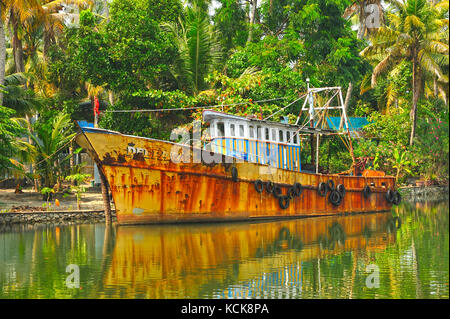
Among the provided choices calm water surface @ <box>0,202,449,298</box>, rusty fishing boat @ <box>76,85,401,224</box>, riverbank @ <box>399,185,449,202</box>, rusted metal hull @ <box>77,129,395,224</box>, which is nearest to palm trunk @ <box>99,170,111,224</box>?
calm water surface @ <box>0,202,449,298</box>

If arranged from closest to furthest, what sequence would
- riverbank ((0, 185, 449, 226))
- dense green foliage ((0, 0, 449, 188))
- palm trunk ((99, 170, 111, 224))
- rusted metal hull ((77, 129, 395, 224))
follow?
rusted metal hull ((77, 129, 395, 224)), palm trunk ((99, 170, 111, 224)), riverbank ((0, 185, 449, 226)), dense green foliage ((0, 0, 449, 188))

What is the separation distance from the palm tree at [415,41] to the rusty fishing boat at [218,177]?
36.4 ft

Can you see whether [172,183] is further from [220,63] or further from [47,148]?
[220,63]

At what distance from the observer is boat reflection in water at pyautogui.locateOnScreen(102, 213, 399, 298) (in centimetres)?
1082

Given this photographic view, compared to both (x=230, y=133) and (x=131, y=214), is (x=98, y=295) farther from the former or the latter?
(x=230, y=133)

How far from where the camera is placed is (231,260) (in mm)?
13648

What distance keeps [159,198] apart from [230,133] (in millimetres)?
3782

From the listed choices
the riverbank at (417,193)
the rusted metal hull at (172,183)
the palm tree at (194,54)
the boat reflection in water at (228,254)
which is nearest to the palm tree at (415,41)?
the riverbank at (417,193)

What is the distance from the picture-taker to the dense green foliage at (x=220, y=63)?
2828 cm

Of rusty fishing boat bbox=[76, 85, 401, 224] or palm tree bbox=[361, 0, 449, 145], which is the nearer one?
rusty fishing boat bbox=[76, 85, 401, 224]

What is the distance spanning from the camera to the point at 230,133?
73.7ft

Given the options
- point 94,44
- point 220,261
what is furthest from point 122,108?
point 220,261

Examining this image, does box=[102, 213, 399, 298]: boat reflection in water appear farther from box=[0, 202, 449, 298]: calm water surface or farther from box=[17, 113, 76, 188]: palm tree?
box=[17, 113, 76, 188]: palm tree

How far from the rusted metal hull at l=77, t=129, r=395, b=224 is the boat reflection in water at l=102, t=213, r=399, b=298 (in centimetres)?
54
